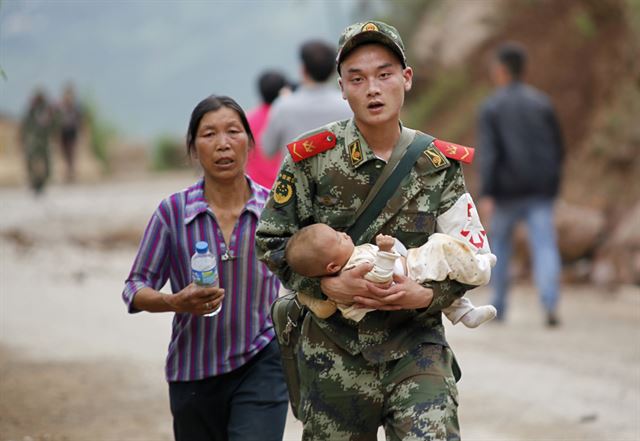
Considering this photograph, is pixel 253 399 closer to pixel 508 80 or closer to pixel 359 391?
pixel 359 391

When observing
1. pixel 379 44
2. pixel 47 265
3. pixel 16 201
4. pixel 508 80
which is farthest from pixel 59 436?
pixel 16 201

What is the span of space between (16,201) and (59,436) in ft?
47.8

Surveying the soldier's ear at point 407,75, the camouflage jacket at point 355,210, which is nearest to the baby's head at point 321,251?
the camouflage jacket at point 355,210

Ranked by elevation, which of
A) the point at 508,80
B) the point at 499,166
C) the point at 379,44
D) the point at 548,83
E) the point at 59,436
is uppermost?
the point at 548,83

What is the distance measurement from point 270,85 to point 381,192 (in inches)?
165

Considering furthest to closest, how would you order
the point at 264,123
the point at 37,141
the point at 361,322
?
the point at 37,141 < the point at 264,123 < the point at 361,322

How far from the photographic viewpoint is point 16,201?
20.0m

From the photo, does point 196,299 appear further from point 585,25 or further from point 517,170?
point 585,25

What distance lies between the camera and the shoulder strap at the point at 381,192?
3918 mm

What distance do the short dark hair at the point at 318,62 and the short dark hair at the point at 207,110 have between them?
2591mm

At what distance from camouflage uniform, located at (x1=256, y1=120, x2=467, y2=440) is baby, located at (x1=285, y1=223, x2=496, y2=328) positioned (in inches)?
2.4

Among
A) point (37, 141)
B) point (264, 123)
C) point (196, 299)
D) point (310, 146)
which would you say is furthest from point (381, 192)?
point (37, 141)

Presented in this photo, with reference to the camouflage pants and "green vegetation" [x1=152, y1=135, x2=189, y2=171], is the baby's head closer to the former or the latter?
the camouflage pants

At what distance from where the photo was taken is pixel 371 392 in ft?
12.8
